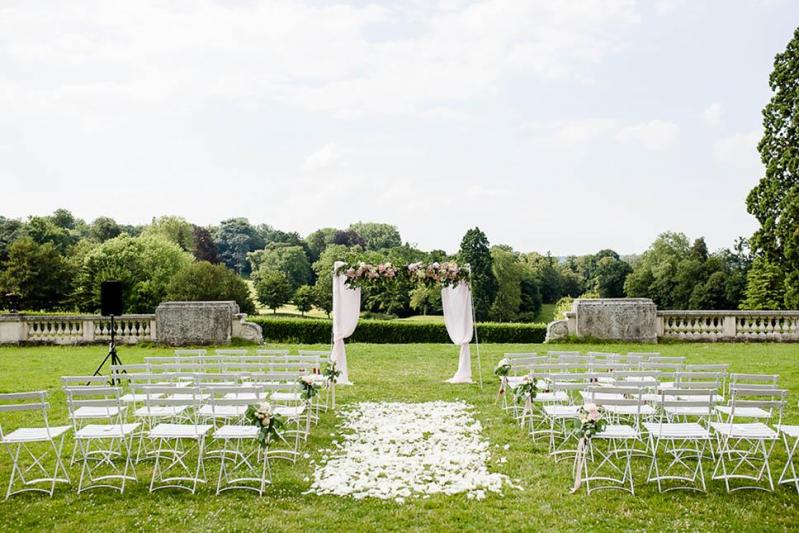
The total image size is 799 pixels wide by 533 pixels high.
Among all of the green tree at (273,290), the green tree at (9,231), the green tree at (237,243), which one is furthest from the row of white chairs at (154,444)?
the green tree at (237,243)

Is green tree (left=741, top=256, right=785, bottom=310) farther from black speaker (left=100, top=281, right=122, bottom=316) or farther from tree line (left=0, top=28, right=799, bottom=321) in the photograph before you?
black speaker (left=100, top=281, right=122, bottom=316)

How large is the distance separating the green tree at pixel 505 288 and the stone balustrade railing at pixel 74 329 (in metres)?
30.8

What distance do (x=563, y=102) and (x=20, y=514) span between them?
17.0 m

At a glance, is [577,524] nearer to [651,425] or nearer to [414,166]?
[651,425]

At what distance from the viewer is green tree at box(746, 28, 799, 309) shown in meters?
21.8

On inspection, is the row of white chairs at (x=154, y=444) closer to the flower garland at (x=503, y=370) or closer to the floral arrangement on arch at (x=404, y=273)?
the flower garland at (x=503, y=370)

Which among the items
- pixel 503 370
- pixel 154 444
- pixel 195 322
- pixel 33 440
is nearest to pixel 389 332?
pixel 195 322

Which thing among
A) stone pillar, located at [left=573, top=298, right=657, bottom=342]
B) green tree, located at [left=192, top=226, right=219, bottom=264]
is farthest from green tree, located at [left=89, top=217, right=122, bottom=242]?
stone pillar, located at [left=573, top=298, right=657, bottom=342]

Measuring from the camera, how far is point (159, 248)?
135 ft

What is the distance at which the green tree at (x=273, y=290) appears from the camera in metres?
48.3

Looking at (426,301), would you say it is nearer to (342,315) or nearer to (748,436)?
(342,315)

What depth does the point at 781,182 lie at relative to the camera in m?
22.5

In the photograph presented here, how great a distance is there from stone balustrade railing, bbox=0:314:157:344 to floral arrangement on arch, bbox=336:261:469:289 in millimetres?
8638

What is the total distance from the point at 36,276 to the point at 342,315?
100ft
